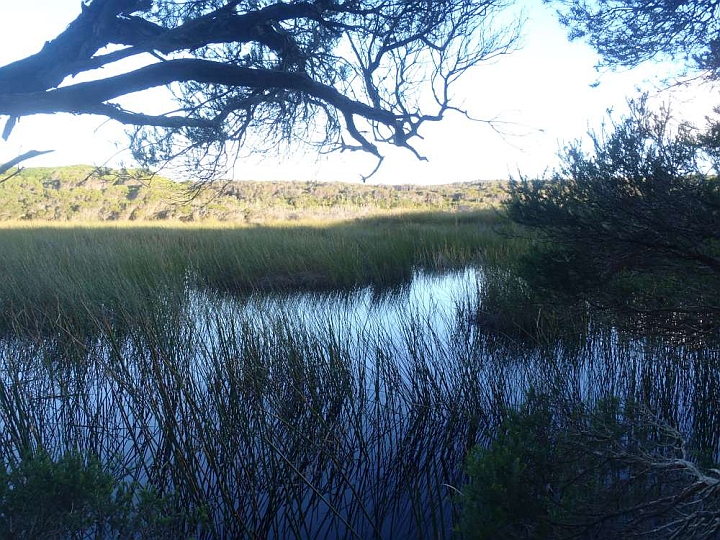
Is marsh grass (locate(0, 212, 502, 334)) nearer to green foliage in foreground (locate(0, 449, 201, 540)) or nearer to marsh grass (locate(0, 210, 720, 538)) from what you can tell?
marsh grass (locate(0, 210, 720, 538))

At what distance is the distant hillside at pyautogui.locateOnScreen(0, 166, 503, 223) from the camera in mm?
22250

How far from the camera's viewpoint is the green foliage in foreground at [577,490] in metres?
1.69

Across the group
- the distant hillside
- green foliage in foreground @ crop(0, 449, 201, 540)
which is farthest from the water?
the distant hillside

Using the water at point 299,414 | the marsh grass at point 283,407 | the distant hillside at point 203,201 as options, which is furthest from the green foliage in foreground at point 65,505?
the distant hillside at point 203,201

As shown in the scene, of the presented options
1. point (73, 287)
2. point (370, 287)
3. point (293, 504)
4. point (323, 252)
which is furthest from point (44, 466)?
point (323, 252)

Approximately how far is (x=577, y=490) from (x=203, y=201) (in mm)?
18637

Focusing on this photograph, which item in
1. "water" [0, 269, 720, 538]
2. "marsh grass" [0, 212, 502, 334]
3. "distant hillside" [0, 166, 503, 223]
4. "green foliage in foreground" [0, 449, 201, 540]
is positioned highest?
"distant hillside" [0, 166, 503, 223]

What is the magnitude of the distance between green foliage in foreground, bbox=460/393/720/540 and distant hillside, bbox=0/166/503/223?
1709cm

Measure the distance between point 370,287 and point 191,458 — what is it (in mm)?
5995

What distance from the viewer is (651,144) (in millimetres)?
3600

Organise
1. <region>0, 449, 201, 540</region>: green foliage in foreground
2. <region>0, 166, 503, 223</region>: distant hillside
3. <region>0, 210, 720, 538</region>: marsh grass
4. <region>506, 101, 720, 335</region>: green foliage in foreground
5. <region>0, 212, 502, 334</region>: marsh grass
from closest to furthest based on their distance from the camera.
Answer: <region>0, 449, 201, 540</region>: green foliage in foreground → <region>0, 210, 720, 538</region>: marsh grass → <region>506, 101, 720, 335</region>: green foliage in foreground → <region>0, 212, 502, 334</region>: marsh grass → <region>0, 166, 503, 223</region>: distant hillside

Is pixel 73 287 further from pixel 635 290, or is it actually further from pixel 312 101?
pixel 635 290

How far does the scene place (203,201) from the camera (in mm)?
19203

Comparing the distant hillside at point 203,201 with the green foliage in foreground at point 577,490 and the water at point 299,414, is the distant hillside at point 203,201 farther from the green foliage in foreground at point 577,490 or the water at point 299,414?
the green foliage in foreground at point 577,490
